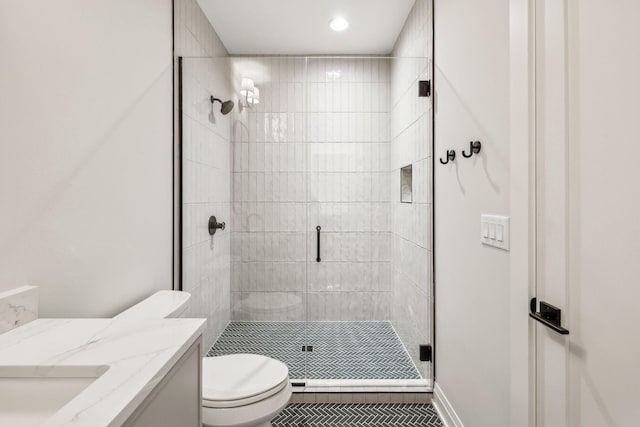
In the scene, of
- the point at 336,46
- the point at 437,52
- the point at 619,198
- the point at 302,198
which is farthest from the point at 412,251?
the point at 336,46

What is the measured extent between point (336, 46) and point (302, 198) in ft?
4.63

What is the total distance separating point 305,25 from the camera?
2.49m

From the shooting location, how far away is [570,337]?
2.76ft

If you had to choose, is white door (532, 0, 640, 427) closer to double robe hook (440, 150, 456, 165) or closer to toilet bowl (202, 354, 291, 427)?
double robe hook (440, 150, 456, 165)

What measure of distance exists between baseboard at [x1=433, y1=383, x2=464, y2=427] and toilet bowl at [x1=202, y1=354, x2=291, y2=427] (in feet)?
2.78

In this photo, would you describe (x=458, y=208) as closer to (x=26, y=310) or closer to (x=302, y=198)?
(x=302, y=198)

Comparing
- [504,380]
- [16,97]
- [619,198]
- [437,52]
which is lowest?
[504,380]

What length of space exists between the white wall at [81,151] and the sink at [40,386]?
0.35m

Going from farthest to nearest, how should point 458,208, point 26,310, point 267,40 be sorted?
point 267,40, point 458,208, point 26,310

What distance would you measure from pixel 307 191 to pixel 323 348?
1.01m

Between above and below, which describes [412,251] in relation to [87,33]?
below

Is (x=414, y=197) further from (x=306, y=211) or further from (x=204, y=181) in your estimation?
(x=204, y=181)

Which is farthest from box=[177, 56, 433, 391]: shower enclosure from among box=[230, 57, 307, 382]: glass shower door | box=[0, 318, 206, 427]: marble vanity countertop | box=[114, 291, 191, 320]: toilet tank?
box=[0, 318, 206, 427]: marble vanity countertop

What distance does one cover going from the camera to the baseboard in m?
1.65
